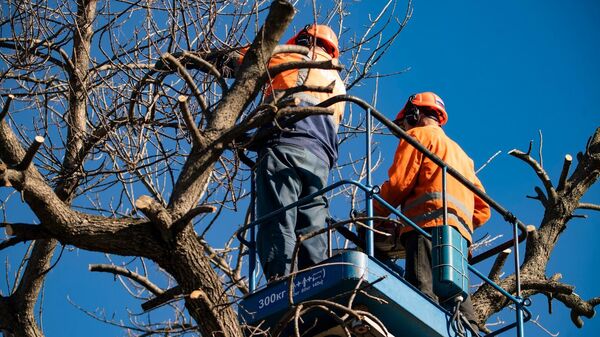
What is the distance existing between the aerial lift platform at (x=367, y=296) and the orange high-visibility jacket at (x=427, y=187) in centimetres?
30

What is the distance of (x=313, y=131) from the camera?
364 inches

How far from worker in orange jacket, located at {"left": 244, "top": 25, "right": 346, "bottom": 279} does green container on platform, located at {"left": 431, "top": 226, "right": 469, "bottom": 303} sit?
35.1 inches

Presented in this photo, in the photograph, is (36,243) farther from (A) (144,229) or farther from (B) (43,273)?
(A) (144,229)

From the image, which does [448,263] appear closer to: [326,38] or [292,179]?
[292,179]

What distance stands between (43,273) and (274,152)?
1.86 m

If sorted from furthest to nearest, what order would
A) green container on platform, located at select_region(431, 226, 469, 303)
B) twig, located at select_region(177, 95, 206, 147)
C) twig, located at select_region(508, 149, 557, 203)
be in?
twig, located at select_region(508, 149, 557, 203) < green container on platform, located at select_region(431, 226, 469, 303) < twig, located at select_region(177, 95, 206, 147)

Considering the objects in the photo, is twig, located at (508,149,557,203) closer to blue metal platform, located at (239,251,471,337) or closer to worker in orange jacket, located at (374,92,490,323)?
worker in orange jacket, located at (374,92,490,323)

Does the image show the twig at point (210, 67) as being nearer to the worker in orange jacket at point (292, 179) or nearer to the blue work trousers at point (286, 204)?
the worker in orange jacket at point (292, 179)

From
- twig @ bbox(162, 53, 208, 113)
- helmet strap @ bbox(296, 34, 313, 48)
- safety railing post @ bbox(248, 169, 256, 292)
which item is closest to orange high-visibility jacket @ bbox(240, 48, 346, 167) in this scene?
helmet strap @ bbox(296, 34, 313, 48)

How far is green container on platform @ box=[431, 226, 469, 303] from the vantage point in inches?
330

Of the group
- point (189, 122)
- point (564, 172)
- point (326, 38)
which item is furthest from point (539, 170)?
point (189, 122)

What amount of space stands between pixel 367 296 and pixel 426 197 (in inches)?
58.3

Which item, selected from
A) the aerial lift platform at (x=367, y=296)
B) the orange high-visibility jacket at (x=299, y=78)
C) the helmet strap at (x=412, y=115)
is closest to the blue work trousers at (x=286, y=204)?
the aerial lift platform at (x=367, y=296)

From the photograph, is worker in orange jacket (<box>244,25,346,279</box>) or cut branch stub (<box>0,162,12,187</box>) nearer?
cut branch stub (<box>0,162,12,187</box>)
